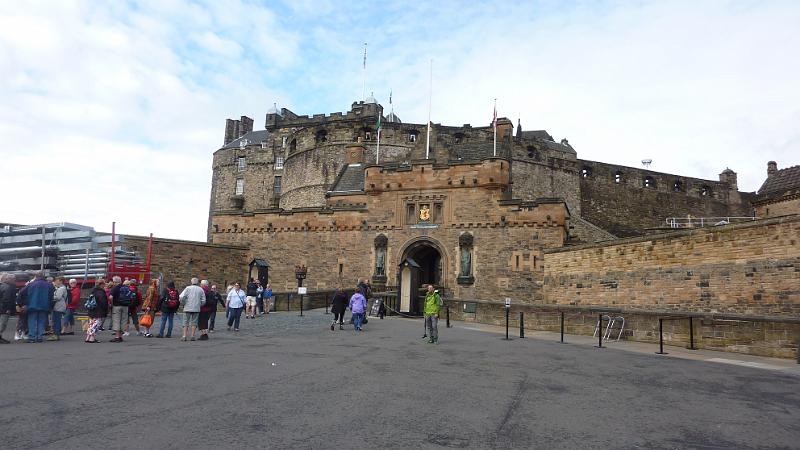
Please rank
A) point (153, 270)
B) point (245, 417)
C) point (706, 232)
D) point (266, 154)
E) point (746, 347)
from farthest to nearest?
point (266, 154)
point (153, 270)
point (706, 232)
point (746, 347)
point (245, 417)

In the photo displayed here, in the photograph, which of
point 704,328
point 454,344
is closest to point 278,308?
point 454,344

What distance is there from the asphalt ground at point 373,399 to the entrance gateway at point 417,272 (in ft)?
37.7

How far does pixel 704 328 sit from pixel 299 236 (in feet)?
70.3

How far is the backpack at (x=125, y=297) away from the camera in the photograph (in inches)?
466

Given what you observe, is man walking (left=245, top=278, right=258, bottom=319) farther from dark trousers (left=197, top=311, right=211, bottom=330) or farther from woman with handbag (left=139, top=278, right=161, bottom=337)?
dark trousers (left=197, top=311, right=211, bottom=330)

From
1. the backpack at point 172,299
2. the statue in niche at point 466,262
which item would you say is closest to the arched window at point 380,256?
the statue in niche at point 466,262

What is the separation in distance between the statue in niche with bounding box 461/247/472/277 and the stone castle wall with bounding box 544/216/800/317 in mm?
5475

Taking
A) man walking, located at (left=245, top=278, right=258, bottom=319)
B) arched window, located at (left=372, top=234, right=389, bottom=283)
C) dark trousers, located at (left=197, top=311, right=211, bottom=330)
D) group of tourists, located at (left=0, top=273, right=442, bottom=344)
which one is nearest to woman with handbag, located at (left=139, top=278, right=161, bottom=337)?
group of tourists, located at (left=0, top=273, right=442, bottom=344)

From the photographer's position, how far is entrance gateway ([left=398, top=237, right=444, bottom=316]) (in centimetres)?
2234

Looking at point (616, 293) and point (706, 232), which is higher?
point (706, 232)

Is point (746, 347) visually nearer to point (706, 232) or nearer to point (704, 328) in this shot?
point (704, 328)

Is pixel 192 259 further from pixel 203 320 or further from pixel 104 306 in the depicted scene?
pixel 104 306

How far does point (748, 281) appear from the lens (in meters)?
14.7

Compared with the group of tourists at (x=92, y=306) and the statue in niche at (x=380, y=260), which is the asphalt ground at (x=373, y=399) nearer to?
the group of tourists at (x=92, y=306)
